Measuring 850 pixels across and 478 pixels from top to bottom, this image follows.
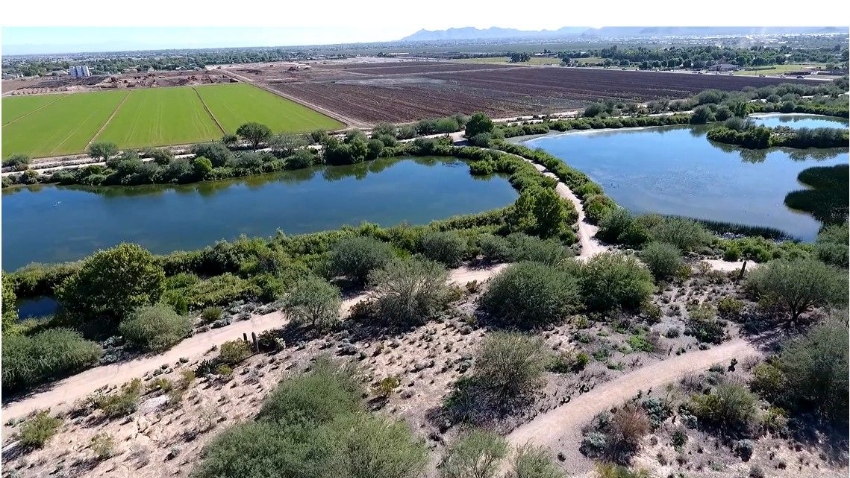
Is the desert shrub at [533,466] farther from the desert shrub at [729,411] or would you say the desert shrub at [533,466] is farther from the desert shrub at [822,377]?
the desert shrub at [822,377]

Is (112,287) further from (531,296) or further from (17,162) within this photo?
(17,162)

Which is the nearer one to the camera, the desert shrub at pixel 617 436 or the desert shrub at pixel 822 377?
the desert shrub at pixel 617 436

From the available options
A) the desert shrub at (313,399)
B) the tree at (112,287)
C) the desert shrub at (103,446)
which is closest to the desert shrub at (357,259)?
the tree at (112,287)

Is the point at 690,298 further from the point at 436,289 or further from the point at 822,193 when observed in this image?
the point at 822,193

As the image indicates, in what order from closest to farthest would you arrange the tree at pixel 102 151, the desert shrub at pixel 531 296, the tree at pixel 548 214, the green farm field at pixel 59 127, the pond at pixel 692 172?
1. the desert shrub at pixel 531 296
2. the tree at pixel 548 214
3. the pond at pixel 692 172
4. the tree at pixel 102 151
5. the green farm field at pixel 59 127

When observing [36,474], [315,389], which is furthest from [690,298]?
[36,474]

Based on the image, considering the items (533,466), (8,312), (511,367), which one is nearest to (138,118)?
(8,312)

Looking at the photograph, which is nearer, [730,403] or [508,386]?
[730,403]
